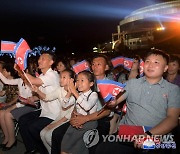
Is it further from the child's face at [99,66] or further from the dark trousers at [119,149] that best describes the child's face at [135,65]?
the dark trousers at [119,149]

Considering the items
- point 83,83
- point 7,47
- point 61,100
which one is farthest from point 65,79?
point 7,47

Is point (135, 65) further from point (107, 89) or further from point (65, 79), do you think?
point (107, 89)

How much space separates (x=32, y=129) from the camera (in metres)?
3.97

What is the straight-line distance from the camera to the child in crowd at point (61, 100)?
3666mm

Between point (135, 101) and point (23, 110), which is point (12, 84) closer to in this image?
point (23, 110)

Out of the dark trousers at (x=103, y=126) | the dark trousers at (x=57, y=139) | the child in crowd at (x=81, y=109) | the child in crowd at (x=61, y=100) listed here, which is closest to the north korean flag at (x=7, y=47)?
the child in crowd at (x=61, y=100)

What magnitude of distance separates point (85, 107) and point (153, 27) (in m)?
19.1

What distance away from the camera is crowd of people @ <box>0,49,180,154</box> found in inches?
109

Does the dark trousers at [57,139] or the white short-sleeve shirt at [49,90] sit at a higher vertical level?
the white short-sleeve shirt at [49,90]

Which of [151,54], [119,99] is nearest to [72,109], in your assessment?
[119,99]

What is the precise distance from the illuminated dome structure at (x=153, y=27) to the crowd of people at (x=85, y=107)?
34.4ft

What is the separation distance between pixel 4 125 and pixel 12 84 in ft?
2.90

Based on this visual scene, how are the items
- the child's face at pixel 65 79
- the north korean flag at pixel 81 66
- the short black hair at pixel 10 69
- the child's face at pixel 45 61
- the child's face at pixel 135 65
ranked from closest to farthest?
the child's face at pixel 65 79 → the child's face at pixel 45 61 → the north korean flag at pixel 81 66 → the child's face at pixel 135 65 → the short black hair at pixel 10 69

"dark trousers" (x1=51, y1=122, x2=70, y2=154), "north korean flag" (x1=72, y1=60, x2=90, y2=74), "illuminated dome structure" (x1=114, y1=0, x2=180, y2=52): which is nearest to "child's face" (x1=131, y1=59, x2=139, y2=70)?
"north korean flag" (x1=72, y1=60, x2=90, y2=74)
